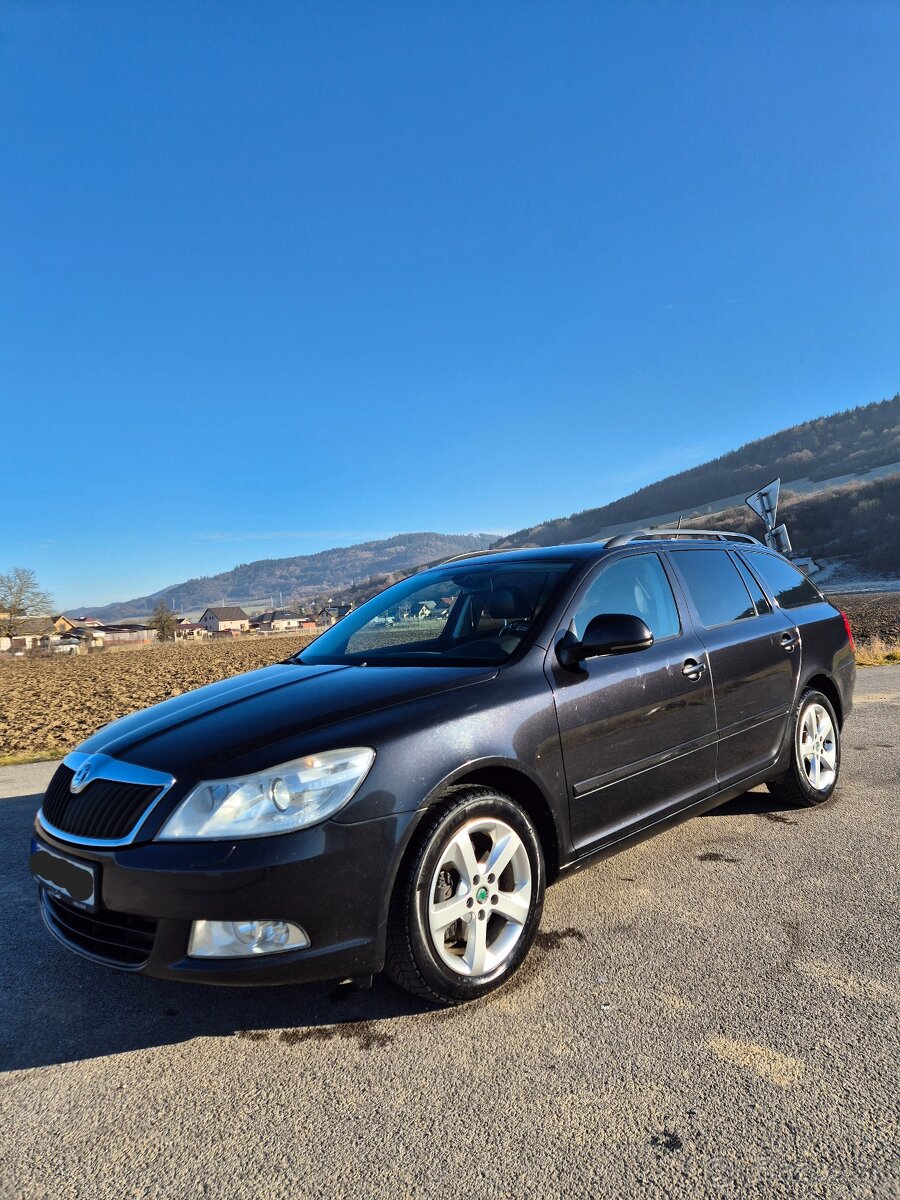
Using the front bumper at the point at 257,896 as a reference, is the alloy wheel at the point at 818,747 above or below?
below

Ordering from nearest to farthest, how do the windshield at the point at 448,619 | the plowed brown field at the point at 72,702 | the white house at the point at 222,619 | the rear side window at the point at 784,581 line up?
the windshield at the point at 448,619, the rear side window at the point at 784,581, the plowed brown field at the point at 72,702, the white house at the point at 222,619

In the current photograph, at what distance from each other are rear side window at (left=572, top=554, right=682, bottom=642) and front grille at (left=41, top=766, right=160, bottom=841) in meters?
1.93

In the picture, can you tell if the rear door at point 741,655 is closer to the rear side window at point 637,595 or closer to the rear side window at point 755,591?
the rear side window at point 755,591

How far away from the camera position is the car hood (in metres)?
2.39

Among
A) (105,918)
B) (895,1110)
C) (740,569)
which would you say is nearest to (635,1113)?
(895,1110)

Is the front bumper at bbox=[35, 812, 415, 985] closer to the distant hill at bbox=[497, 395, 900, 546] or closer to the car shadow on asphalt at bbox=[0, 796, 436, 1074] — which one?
the car shadow on asphalt at bbox=[0, 796, 436, 1074]

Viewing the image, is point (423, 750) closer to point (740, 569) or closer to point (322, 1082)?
point (322, 1082)

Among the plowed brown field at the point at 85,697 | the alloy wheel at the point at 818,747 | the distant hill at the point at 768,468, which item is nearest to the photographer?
the alloy wheel at the point at 818,747

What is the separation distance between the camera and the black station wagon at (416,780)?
7.19ft

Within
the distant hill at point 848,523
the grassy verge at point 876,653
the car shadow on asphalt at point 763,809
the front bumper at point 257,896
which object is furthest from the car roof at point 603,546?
the distant hill at point 848,523

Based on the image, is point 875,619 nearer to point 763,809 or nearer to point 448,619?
point 763,809

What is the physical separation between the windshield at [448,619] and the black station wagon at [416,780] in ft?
0.05

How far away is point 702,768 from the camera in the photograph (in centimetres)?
353

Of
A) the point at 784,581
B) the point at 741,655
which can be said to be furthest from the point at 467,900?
the point at 784,581
